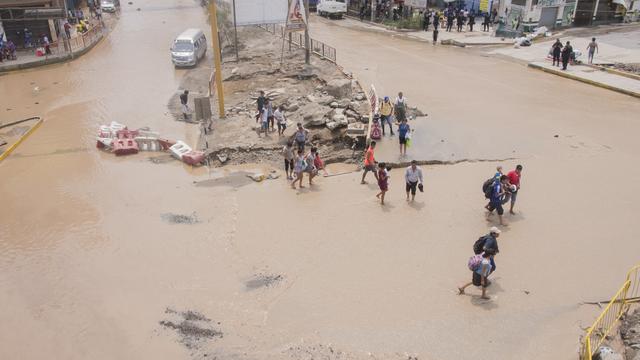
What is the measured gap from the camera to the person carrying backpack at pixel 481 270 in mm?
8711

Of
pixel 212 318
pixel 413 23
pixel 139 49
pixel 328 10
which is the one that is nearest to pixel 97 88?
pixel 139 49

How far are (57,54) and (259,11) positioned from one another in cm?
1419

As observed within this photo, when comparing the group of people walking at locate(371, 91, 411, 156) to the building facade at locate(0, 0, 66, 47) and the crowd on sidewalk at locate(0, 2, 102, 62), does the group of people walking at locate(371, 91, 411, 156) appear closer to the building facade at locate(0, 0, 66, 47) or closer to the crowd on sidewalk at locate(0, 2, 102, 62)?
the building facade at locate(0, 0, 66, 47)

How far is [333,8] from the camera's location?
45.0 m

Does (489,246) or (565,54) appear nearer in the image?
(489,246)

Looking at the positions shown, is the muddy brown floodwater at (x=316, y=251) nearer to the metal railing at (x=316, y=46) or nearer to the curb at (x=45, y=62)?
the metal railing at (x=316, y=46)

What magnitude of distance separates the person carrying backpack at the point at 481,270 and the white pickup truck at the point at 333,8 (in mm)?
39439

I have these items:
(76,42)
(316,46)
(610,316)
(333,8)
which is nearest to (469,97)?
(316,46)

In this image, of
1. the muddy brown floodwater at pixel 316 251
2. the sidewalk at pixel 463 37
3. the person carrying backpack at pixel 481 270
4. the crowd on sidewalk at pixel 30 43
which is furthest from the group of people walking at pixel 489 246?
the crowd on sidewalk at pixel 30 43

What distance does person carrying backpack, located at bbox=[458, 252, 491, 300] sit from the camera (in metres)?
8.71

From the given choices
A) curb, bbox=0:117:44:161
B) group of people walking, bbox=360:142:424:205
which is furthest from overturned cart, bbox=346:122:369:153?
curb, bbox=0:117:44:161

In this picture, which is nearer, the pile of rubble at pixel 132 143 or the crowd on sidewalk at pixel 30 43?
the pile of rubble at pixel 132 143

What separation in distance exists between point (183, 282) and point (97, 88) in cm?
1849

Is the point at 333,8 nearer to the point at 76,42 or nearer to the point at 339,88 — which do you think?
the point at 76,42
